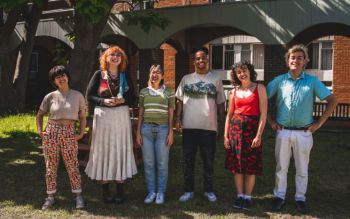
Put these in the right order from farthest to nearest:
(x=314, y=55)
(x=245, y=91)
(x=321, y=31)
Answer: (x=314, y=55) < (x=321, y=31) < (x=245, y=91)

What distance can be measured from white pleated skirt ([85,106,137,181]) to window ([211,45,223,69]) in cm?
1839

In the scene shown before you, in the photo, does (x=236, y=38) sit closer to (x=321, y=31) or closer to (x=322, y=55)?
(x=322, y=55)

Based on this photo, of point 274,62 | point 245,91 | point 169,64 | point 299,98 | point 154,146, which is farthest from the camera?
Result: point 169,64

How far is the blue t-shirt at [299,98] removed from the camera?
5.09 m

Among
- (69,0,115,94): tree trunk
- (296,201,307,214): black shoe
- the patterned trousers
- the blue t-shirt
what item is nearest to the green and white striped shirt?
the patterned trousers

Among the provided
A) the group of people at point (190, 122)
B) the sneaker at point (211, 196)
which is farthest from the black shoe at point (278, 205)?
the sneaker at point (211, 196)

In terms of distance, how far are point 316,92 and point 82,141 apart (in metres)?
4.24

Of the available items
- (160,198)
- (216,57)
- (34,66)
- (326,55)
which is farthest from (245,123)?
(34,66)

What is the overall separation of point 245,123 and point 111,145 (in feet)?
5.17

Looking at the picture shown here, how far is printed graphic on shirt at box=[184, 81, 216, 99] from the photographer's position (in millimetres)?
5402

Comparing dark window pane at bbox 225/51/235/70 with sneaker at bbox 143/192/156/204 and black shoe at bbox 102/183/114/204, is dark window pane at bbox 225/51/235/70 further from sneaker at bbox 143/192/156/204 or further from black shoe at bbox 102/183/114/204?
black shoe at bbox 102/183/114/204

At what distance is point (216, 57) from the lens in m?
23.5

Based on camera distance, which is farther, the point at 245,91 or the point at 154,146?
the point at 154,146

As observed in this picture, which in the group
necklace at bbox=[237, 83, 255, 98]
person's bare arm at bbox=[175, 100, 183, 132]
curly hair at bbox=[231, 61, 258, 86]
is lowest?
person's bare arm at bbox=[175, 100, 183, 132]
